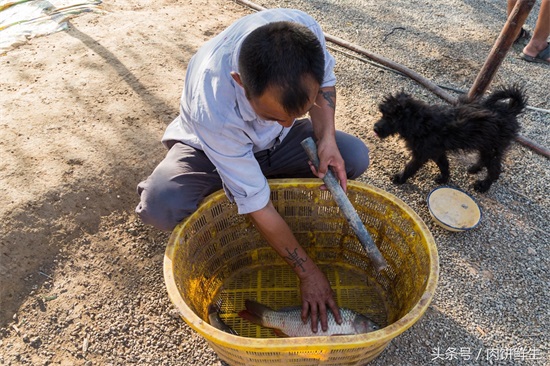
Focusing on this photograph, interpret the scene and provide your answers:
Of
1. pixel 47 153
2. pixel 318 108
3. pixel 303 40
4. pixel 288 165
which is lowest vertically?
pixel 47 153

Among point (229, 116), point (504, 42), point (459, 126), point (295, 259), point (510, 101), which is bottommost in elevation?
point (295, 259)

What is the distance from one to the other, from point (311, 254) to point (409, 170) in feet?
3.37

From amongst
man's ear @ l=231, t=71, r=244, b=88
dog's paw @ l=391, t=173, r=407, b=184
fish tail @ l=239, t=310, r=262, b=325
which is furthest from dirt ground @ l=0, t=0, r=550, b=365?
man's ear @ l=231, t=71, r=244, b=88

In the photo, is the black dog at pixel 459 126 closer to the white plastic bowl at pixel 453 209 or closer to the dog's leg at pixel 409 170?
the dog's leg at pixel 409 170

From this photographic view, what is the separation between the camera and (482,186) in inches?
112

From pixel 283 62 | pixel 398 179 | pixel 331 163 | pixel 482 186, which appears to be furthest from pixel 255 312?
pixel 482 186

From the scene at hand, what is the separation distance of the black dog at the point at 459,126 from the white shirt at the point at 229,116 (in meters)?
1.21

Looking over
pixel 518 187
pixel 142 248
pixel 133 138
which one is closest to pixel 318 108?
pixel 142 248

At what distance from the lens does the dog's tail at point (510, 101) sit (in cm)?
253

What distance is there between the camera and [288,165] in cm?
229

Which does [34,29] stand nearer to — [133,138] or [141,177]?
[133,138]

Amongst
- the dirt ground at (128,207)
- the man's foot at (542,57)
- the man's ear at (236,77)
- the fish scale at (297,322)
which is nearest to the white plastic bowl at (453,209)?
the dirt ground at (128,207)

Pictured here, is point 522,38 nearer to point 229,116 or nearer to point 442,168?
point 442,168

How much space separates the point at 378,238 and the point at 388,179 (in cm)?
84
